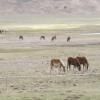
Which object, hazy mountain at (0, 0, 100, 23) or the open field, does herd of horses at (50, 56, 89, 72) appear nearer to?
the open field

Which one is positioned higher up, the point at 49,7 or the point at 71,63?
the point at 49,7

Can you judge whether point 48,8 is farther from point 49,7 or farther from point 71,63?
point 71,63

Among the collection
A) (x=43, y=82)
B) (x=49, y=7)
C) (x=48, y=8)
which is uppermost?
(x=49, y=7)

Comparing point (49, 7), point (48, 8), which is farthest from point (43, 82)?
point (49, 7)

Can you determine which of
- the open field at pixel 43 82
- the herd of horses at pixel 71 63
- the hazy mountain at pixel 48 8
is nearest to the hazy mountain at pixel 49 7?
the hazy mountain at pixel 48 8

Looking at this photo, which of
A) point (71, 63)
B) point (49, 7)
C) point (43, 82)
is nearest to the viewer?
point (43, 82)

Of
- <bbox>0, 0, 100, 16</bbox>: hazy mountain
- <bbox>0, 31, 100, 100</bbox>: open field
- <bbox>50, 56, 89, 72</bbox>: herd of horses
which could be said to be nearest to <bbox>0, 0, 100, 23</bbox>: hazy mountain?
<bbox>0, 0, 100, 16</bbox>: hazy mountain

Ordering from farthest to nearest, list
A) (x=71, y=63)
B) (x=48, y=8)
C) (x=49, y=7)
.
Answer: (x=49, y=7), (x=48, y=8), (x=71, y=63)

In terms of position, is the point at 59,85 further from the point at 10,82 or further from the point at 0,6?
the point at 0,6

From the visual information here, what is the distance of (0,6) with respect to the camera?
14988cm

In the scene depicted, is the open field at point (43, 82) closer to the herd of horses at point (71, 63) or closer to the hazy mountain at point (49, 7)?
the herd of horses at point (71, 63)

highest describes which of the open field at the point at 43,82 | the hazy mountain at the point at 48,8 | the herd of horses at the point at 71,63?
the hazy mountain at the point at 48,8

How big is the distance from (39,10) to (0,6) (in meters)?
12.4

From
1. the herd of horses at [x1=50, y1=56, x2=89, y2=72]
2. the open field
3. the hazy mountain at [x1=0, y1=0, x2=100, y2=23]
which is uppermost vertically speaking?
the hazy mountain at [x1=0, y1=0, x2=100, y2=23]
